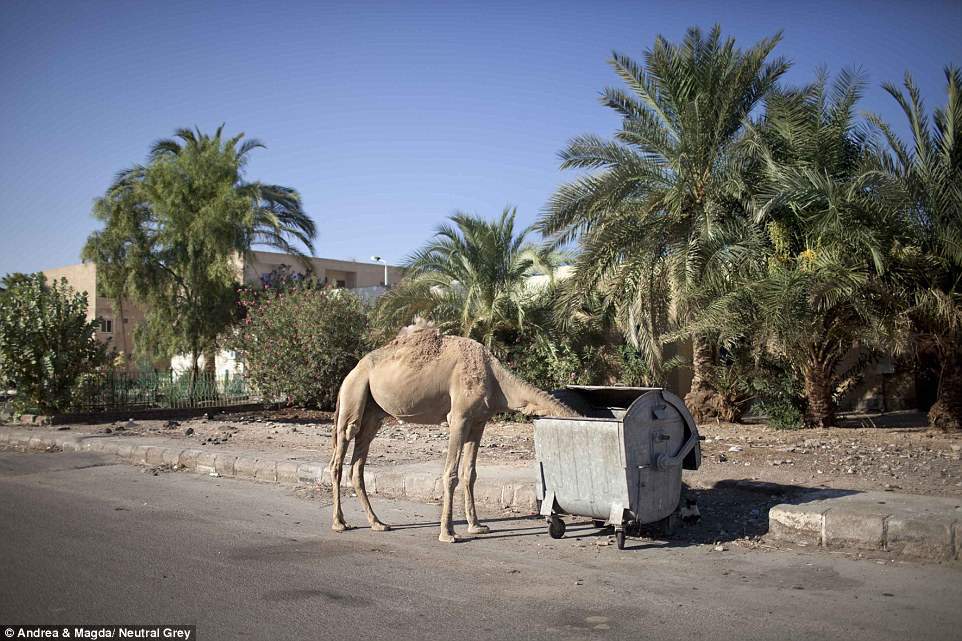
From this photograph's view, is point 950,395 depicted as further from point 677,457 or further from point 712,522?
point 677,457

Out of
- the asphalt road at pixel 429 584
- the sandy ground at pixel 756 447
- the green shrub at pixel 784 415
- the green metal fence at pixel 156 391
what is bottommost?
the asphalt road at pixel 429 584

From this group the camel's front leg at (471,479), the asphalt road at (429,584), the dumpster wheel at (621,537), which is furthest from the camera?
the camel's front leg at (471,479)

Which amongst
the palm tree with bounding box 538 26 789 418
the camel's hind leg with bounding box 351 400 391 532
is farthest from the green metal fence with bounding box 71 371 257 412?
the camel's hind leg with bounding box 351 400 391 532

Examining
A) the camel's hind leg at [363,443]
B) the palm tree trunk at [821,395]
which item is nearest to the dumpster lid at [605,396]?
the camel's hind leg at [363,443]

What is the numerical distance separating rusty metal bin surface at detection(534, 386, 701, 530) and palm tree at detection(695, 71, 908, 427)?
20.0 ft

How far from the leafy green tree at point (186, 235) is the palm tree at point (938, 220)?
19187 millimetres

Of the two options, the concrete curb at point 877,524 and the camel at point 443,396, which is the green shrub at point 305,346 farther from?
the concrete curb at point 877,524

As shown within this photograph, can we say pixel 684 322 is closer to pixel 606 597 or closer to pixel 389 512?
pixel 389 512

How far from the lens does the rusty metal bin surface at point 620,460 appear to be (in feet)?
22.3

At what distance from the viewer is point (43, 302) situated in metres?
19.6

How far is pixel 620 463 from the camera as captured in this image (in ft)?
22.2

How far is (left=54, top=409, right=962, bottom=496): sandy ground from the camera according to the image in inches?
359

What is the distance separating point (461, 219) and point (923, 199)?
9.87 m

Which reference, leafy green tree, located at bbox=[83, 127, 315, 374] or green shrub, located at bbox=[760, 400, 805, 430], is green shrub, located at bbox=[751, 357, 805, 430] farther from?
leafy green tree, located at bbox=[83, 127, 315, 374]
